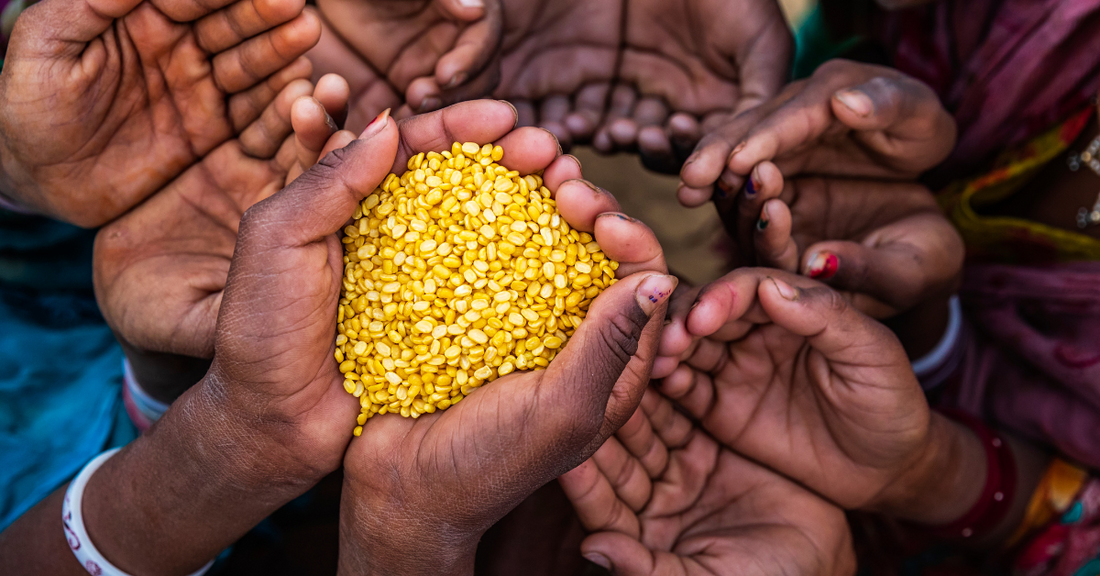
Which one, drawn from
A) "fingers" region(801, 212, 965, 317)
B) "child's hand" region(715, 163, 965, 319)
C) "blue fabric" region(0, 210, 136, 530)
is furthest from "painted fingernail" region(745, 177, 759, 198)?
"blue fabric" region(0, 210, 136, 530)

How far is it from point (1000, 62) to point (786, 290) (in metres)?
1.45

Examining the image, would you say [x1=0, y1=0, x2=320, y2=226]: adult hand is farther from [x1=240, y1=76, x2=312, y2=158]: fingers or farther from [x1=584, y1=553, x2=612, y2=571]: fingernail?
[x1=584, y1=553, x2=612, y2=571]: fingernail

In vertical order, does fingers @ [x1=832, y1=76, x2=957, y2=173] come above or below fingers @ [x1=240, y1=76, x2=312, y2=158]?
below

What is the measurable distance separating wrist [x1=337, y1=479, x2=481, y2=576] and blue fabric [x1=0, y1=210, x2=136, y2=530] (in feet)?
3.96

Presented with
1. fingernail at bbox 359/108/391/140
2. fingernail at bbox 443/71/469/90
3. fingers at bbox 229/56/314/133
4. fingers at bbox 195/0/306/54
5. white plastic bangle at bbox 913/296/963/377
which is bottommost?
white plastic bangle at bbox 913/296/963/377

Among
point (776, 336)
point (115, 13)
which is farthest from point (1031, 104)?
point (115, 13)

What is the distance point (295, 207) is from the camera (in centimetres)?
139

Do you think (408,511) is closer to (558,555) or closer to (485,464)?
(485,464)

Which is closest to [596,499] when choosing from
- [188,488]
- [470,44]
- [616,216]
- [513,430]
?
[513,430]

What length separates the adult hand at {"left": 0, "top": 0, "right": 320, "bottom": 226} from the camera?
5.26 ft

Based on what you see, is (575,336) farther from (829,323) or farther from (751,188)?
(751,188)

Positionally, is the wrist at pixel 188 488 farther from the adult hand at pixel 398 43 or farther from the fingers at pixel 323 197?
the adult hand at pixel 398 43

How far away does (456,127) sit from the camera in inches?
62.1

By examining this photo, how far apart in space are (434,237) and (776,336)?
3.35 ft
